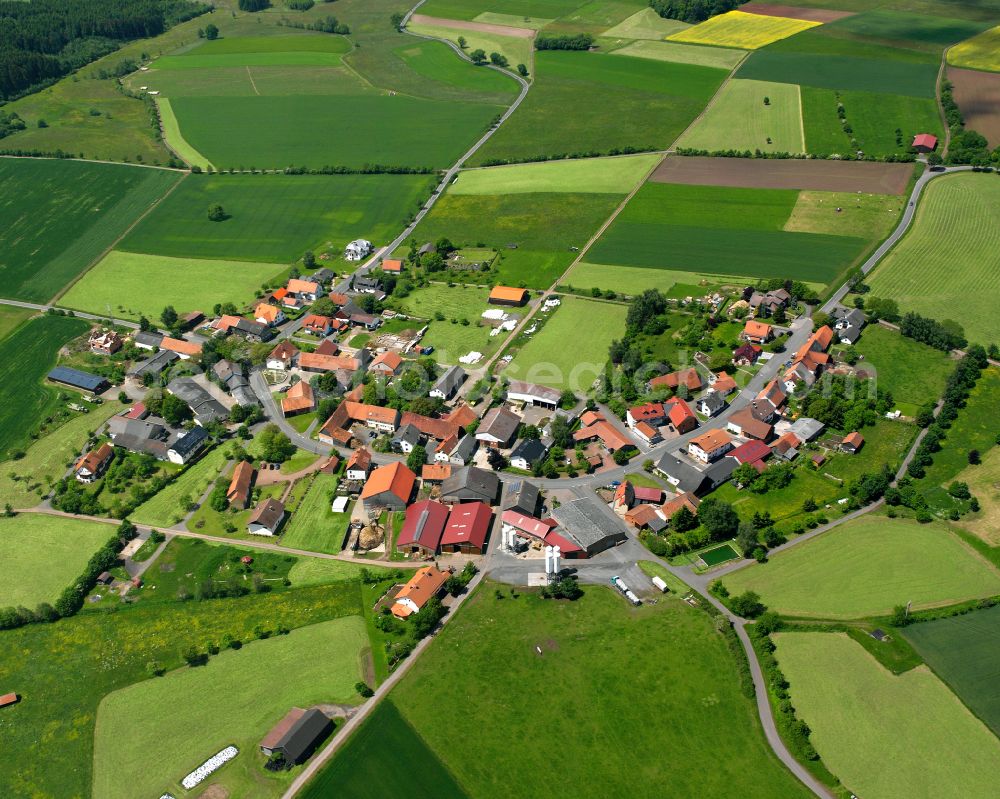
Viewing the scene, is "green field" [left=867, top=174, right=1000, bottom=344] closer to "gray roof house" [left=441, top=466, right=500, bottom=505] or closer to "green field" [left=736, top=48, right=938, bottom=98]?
"green field" [left=736, top=48, right=938, bottom=98]

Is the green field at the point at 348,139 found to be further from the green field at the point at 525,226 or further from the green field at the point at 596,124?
the green field at the point at 525,226

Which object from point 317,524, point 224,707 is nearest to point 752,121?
point 317,524

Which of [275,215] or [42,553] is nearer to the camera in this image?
[42,553]

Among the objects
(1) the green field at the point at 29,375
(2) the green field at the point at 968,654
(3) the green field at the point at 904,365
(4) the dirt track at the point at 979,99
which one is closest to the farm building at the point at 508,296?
(3) the green field at the point at 904,365

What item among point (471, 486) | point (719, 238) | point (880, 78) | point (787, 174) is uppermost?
point (880, 78)

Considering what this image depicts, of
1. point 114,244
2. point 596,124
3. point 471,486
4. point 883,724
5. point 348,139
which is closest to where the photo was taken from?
point 883,724

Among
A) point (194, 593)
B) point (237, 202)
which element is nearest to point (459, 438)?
point (194, 593)

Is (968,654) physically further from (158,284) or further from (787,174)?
(158,284)
